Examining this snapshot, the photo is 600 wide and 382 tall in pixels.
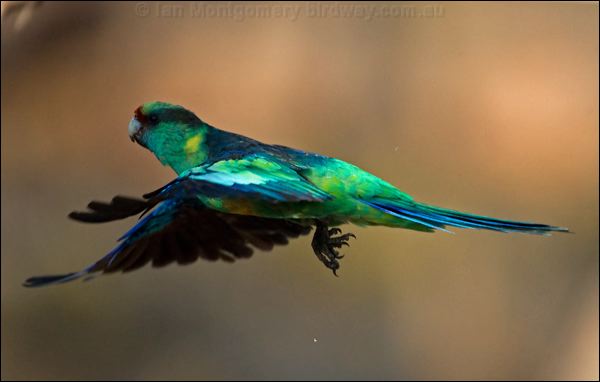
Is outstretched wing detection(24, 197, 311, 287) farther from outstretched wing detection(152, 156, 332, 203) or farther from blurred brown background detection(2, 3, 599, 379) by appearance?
blurred brown background detection(2, 3, 599, 379)

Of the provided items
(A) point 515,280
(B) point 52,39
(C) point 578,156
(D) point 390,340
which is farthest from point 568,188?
(B) point 52,39

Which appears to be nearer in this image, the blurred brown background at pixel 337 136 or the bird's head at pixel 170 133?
the bird's head at pixel 170 133

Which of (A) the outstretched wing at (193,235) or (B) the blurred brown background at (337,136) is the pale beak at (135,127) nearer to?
(A) the outstretched wing at (193,235)

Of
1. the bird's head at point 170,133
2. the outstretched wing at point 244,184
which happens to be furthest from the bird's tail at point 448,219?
the bird's head at point 170,133

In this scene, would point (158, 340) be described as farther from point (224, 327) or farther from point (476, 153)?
point (476, 153)

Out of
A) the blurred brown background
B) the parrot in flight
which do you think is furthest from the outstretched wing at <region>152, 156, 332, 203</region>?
the blurred brown background

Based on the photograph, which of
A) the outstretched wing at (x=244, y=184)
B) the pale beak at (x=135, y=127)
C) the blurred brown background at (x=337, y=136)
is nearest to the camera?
the outstretched wing at (x=244, y=184)

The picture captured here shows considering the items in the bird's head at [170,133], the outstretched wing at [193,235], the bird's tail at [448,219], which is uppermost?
the bird's head at [170,133]
